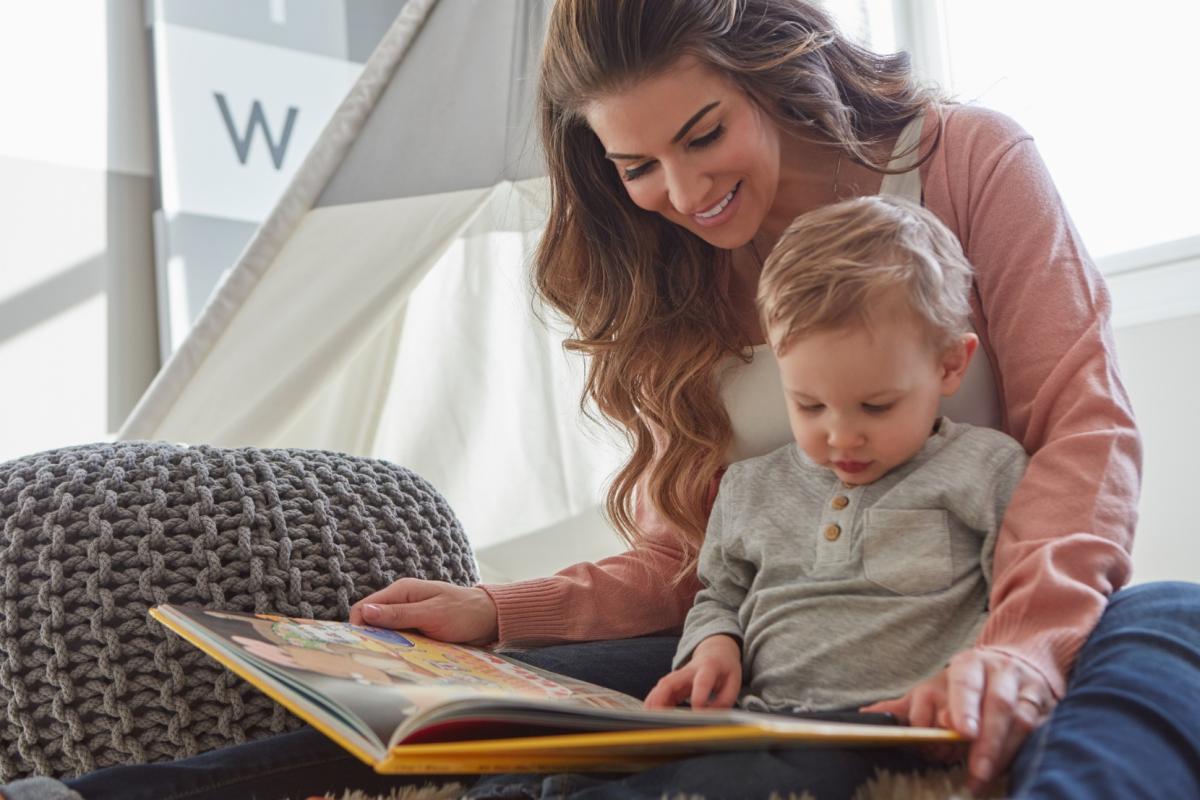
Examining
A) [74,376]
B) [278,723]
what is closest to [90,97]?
[74,376]

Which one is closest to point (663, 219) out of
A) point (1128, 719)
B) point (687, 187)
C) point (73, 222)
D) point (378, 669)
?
point (687, 187)

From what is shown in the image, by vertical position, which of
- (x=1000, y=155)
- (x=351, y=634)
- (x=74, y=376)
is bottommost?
(x=74, y=376)

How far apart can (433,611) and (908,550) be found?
0.37 m

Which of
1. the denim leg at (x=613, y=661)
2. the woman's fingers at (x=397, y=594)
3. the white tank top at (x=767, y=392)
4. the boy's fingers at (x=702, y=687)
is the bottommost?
the denim leg at (x=613, y=661)

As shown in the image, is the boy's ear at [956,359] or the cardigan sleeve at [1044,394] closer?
the cardigan sleeve at [1044,394]

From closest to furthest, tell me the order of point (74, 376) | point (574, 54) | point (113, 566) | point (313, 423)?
point (113, 566) → point (574, 54) → point (313, 423) → point (74, 376)

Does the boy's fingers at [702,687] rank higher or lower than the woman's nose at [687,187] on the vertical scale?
lower

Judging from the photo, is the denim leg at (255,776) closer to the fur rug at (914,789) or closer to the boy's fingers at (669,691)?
the boy's fingers at (669,691)

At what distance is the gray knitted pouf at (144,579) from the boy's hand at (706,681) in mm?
281

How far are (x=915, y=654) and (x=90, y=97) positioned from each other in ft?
6.87

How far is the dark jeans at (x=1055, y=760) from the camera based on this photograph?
0.52 m

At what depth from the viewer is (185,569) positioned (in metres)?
0.87

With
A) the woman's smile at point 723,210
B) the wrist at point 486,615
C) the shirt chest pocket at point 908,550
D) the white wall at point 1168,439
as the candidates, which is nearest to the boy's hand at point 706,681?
the shirt chest pocket at point 908,550

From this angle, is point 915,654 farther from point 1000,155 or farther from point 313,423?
point 313,423
